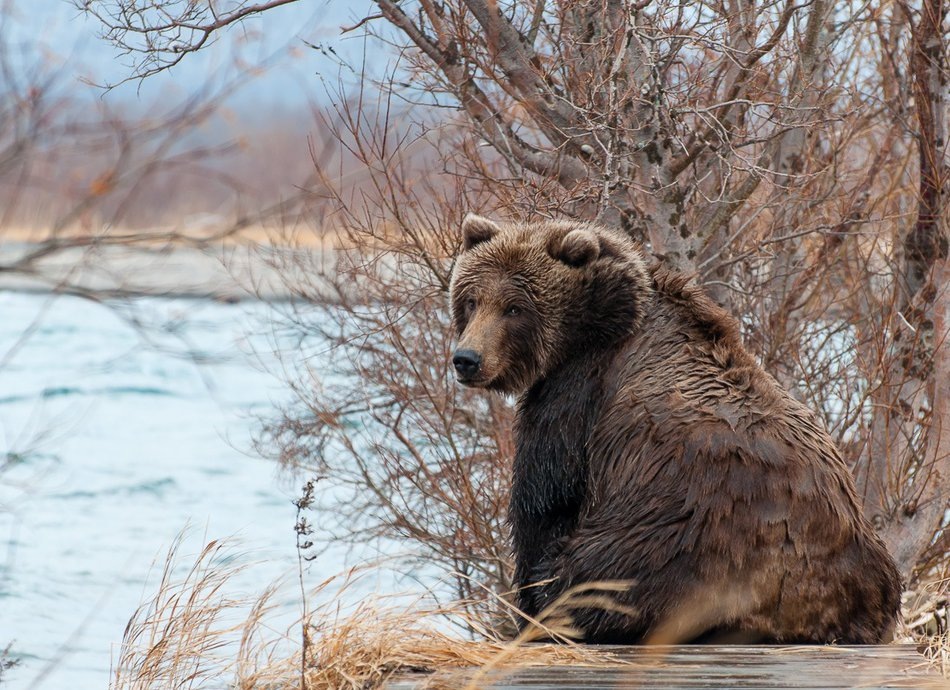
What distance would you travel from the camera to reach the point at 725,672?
12.5 ft

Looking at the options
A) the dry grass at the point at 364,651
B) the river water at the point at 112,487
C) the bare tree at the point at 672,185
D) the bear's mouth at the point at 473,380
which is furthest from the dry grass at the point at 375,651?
the river water at the point at 112,487

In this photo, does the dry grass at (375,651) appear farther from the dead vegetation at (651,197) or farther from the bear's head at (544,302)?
the bear's head at (544,302)

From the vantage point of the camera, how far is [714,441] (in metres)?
4.25

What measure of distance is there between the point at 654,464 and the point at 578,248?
40.8 inches

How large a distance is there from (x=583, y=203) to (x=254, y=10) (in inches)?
77.1

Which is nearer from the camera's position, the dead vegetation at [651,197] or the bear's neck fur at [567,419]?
the bear's neck fur at [567,419]

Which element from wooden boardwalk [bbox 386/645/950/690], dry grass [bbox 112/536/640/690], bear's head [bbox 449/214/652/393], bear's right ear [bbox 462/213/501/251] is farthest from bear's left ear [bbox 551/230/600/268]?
wooden boardwalk [bbox 386/645/950/690]

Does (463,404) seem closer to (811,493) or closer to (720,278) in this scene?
(720,278)

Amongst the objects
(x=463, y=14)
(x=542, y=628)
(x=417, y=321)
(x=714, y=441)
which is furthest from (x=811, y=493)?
(x=417, y=321)

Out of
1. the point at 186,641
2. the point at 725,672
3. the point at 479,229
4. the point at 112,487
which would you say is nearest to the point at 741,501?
the point at 725,672

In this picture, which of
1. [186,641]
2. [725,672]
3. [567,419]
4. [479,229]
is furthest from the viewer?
[479,229]

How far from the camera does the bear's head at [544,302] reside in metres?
4.89

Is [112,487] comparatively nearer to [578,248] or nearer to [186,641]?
[186,641]

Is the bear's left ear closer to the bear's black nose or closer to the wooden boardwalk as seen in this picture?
the bear's black nose
